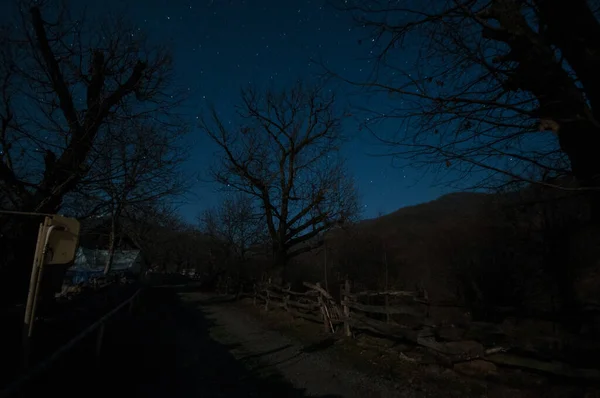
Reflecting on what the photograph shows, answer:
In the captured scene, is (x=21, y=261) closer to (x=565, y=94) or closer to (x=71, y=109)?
(x=71, y=109)

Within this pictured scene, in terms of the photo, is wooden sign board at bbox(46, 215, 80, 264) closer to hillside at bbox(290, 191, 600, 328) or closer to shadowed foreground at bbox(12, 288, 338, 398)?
shadowed foreground at bbox(12, 288, 338, 398)

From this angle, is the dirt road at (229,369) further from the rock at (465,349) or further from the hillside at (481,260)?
the hillside at (481,260)

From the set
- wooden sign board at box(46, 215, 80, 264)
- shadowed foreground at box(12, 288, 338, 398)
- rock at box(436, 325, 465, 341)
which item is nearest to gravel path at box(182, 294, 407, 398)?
shadowed foreground at box(12, 288, 338, 398)

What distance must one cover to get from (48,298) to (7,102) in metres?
3.56

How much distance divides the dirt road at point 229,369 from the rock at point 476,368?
1.35 metres

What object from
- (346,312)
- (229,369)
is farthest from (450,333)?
(229,369)

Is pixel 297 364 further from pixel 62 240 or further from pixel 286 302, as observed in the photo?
pixel 286 302

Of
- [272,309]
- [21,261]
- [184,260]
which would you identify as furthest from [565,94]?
[184,260]

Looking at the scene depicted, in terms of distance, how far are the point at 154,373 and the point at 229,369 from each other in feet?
4.75

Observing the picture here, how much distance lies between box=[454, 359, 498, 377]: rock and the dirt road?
135 centimetres

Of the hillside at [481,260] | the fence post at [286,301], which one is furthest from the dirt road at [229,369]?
the fence post at [286,301]

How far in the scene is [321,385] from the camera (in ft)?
20.9

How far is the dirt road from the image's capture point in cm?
597

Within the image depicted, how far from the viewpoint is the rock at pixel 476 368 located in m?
6.16
